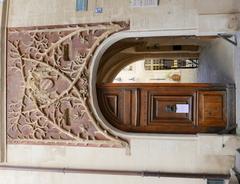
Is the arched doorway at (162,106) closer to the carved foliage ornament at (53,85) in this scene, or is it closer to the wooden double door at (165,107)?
the wooden double door at (165,107)

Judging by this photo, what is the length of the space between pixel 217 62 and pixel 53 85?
2.24 metres

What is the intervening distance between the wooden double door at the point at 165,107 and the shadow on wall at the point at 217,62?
1.18ft

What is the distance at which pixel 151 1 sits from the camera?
4.45 m

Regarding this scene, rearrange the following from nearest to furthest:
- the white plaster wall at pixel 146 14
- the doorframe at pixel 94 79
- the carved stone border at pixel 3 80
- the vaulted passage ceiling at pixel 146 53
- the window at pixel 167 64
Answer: the white plaster wall at pixel 146 14 < the doorframe at pixel 94 79 < the carved stone border at pixel 3 80 < the vaulted passage ceiling at pixel 146 53 < the window at pixel 167 64

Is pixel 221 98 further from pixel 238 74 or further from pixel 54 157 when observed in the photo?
pixel 54 157

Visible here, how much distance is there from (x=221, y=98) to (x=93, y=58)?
4.97 ft

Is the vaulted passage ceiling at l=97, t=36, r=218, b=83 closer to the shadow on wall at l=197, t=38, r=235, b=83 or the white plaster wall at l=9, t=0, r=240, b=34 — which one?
the shadow on wall at l=197, t=38, r=235, b=83

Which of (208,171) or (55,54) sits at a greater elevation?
(55,54)

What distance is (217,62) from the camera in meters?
5.43

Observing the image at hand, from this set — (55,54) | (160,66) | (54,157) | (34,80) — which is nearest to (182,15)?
(55,54)

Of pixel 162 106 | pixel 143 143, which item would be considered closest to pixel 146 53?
pixel 162 106

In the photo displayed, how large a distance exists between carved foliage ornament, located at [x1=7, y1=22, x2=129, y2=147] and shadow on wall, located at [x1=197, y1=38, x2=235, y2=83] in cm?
128

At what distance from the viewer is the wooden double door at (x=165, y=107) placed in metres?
4.49

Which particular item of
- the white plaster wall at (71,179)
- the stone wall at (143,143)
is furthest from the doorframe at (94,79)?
the white plaster wall at (71,179)
